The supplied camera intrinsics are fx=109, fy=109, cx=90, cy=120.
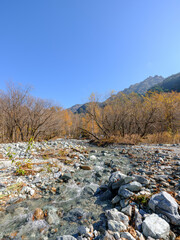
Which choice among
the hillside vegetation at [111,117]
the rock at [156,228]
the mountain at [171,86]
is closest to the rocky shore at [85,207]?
the rock at [156,228]

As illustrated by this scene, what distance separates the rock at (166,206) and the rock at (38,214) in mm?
1814

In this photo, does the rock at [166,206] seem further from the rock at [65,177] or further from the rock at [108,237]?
the rock at [65,177]

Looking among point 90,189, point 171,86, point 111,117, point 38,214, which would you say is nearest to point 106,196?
point 90,189

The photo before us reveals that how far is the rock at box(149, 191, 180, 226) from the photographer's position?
1415mm

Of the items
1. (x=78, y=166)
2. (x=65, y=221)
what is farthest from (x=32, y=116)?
(x=65, y=221)

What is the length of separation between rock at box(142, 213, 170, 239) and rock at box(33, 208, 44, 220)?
163cm

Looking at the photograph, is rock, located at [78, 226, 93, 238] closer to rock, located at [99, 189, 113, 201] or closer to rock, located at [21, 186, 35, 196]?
rock, located at [99, 189, 113, 201]

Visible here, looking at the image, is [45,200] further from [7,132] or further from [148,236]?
[7,132]

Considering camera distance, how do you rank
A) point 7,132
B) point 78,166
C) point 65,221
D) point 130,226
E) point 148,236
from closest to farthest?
1. point 148,236
2. point 130,226
3. point 65,221
4. point 78,166
5. point 7,132

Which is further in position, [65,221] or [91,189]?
[91,189]

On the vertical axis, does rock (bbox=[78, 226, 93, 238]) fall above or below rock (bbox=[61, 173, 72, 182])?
above

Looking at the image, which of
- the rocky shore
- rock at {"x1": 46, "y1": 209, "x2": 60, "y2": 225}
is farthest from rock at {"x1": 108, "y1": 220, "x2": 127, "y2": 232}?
rock at {"x1": 46, "y1": 209, "x2": 60, "y2": 225}

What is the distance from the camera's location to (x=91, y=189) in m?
2.70

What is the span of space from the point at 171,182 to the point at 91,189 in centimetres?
182
